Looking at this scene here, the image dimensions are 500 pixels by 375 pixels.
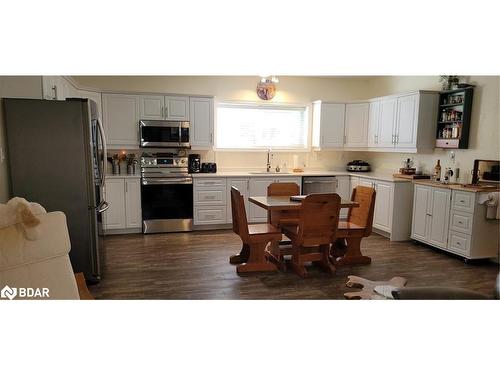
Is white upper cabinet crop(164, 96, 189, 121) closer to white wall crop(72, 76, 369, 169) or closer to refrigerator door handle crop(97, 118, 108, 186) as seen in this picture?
white wall crop(72, 76, 369, 169)

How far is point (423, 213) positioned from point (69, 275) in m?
4.20

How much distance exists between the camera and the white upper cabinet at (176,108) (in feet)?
17.9

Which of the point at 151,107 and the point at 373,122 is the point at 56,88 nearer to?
the point at 151,107

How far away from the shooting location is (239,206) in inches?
143

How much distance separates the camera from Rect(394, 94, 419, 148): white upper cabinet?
4.95 metres

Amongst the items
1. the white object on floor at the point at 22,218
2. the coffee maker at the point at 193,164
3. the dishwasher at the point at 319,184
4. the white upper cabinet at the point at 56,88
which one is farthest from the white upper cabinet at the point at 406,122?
the white object on floor at the point at 22,218

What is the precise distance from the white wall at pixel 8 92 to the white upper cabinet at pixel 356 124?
4.64 metres

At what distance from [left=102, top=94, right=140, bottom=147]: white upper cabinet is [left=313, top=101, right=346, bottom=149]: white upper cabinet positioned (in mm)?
2969

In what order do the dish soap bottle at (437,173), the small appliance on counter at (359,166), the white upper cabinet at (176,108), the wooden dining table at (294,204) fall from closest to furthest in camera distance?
the wooden dining table at (294,204), the dish soap bottle at (437,173), the white upper cabinet at (176,108), the small appliance on counter at (359,166)

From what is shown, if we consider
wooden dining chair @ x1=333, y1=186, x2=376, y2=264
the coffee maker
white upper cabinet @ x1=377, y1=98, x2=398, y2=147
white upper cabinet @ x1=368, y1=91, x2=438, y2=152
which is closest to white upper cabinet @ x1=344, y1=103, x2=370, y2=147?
white upper cabinet @ x1=368, y1=91, x2=438, y2=152

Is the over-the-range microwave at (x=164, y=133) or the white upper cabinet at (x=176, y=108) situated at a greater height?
the white upper cabinet at (x=176, y=108)

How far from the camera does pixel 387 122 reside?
551cm

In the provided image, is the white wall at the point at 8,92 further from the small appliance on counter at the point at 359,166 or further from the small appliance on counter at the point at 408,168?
the small appliance on counter at the point at 359,166
